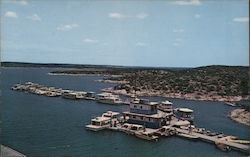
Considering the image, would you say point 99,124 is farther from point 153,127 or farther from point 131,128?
point 153,127

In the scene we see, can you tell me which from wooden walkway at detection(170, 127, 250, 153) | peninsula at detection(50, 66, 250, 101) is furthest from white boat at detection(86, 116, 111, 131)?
peninsula at detection(50, 66, 250, 101)

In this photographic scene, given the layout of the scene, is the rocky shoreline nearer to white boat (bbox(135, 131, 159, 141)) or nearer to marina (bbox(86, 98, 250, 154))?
marina (bbox(86, 98, 250, 154))

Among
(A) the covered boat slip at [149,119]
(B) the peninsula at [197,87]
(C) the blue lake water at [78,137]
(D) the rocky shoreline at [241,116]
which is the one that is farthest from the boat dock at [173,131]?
(B) the peninsula at [197,87]

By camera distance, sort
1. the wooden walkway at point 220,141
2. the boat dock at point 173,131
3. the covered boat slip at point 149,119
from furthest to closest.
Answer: the covered boat slip at point 149,119, the boat dock at point 173,131, the wooden walkway at point 220,141

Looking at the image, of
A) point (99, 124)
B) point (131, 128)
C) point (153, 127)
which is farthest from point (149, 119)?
point (99, 124)

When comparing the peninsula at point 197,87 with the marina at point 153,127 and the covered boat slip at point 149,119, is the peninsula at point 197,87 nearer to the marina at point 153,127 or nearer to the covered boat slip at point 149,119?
the marina at point 153,127

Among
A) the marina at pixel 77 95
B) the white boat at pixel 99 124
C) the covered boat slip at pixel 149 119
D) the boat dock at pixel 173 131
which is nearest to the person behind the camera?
the boat dock at pixel 173 131
